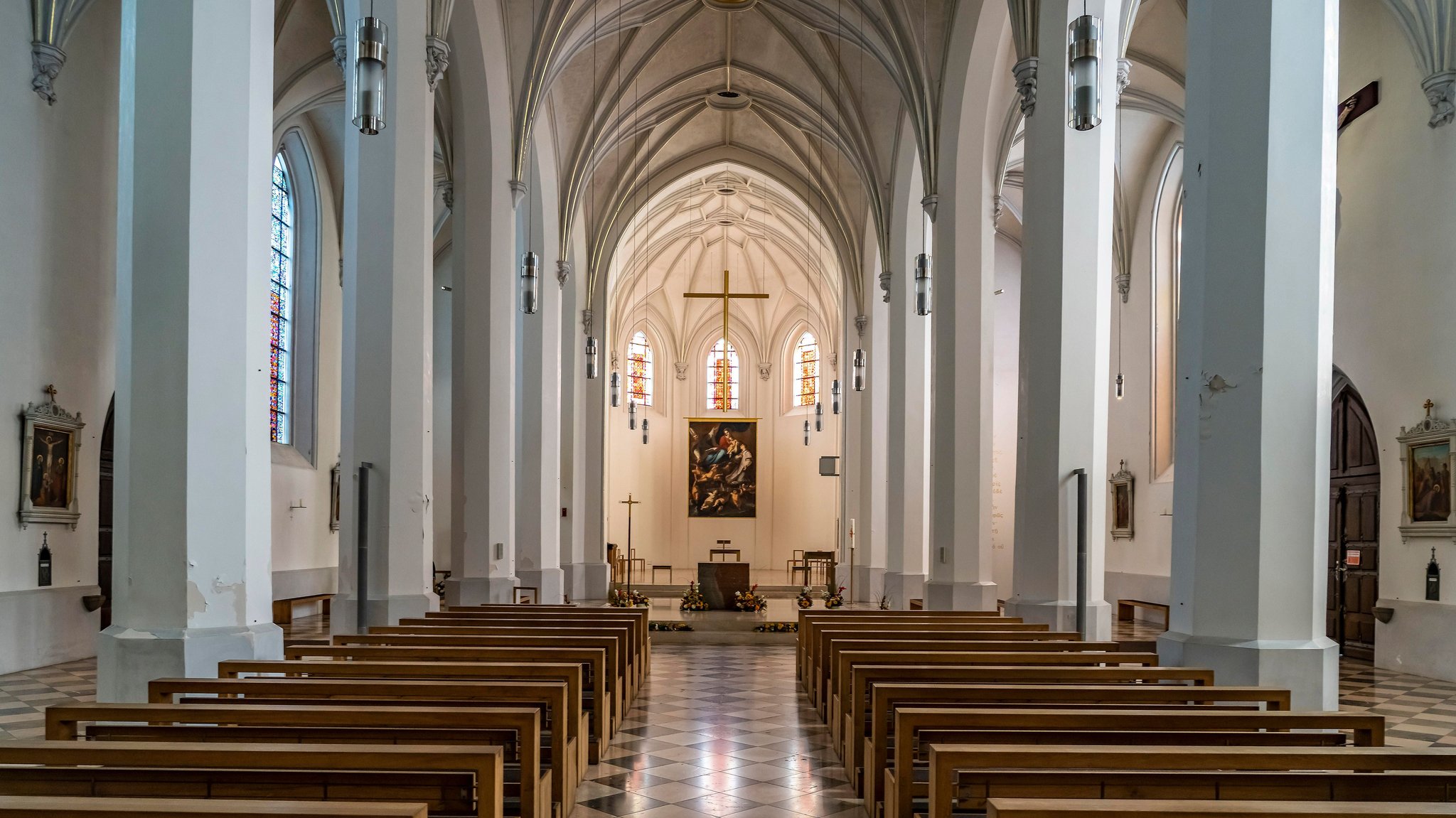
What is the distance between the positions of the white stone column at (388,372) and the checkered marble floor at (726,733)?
7.77 ft

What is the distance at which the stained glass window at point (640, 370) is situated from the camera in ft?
108

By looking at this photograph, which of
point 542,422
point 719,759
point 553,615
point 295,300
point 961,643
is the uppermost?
point 295,300

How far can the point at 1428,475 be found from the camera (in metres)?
11.5

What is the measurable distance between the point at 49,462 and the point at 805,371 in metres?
23.9

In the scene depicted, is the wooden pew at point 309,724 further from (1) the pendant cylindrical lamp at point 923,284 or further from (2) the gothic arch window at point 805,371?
(2) the gothic arch window at point 805,371

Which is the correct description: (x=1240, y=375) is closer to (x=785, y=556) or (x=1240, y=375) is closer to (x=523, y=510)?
(x=523, y=510)

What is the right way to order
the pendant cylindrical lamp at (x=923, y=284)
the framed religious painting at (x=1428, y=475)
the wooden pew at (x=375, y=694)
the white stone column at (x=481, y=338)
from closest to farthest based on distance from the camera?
the wooden pew at (x=375, y=694) < the framed religious painting at (x=1428, y=475) < the pendant cylindrical lamp at (x=923, y=284) < the white stone column at (x=481, y=338)

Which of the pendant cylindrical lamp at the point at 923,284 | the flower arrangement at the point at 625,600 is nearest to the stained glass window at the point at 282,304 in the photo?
the flower arrangement at the point at 625,600

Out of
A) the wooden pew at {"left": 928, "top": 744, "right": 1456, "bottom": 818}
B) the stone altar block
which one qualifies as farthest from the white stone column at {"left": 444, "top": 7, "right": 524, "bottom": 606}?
the wooden pew at {"left": 928, "top": 744, "right": 1456, "bottom": 818}

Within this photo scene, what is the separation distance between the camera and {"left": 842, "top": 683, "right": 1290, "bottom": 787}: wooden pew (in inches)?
179

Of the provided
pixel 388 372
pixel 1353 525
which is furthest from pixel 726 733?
pixel 1353 525

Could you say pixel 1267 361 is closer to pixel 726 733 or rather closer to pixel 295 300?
pixel 726 733

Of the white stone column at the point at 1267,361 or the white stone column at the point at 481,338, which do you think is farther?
the white stone column at the point at 481,338

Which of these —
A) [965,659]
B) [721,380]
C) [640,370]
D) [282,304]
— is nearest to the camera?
[965,659]
